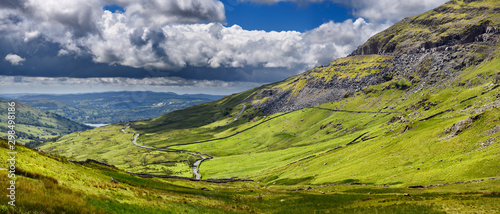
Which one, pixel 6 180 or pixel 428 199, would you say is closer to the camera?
pixel 6 180

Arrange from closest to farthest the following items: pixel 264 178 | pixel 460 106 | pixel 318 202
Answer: pixel 318 202 → pixel 264 178 → pixel 460 106

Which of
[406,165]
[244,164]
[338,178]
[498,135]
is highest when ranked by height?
[498,135]

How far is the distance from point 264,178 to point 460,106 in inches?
4677

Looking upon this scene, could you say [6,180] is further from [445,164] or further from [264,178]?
[264,178]

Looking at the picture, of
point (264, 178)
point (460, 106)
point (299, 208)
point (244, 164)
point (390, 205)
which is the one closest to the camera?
point (390, 205)

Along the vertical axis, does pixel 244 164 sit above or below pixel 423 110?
below

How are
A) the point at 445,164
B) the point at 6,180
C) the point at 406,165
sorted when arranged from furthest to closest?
1. the point at 406,165
2. the point at 445,164
3. the point at 6,180

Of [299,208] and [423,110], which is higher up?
[423,110]

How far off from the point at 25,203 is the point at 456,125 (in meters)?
113

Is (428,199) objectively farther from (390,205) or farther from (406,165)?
(406,165)

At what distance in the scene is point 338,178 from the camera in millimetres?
85625

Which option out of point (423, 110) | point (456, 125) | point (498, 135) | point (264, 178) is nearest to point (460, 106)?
point (423, 110)

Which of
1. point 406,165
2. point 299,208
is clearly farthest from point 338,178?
point 299,208

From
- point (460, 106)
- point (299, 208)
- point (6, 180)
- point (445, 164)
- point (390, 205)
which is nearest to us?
point (6, 180)
